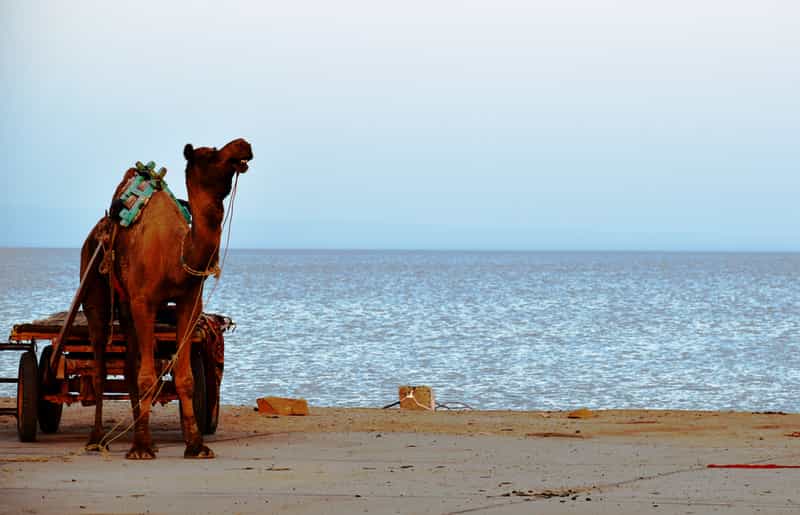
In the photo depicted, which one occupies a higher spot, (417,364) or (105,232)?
(105,232)

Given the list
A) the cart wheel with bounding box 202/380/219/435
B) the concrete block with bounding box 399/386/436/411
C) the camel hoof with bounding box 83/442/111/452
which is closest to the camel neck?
the camel hoof with bounding box 83/442/111/452

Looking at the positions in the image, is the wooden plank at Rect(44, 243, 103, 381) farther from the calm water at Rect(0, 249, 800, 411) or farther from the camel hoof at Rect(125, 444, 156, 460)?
the calm water at Rect(0, 249, 800, 411)

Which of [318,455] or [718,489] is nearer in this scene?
[718,489]

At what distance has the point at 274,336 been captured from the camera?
140 ft

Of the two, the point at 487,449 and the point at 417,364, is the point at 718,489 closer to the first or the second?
the point at 487,449

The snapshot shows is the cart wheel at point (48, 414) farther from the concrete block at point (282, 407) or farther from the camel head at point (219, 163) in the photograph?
the concrete block at point (282, 407)

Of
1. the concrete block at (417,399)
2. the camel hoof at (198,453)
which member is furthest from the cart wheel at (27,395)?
the concrete block at (417,399)

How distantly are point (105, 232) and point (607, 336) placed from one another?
35.1 metres

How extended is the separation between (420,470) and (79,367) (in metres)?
3.60

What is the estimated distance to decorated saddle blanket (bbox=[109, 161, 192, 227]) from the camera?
1217cm

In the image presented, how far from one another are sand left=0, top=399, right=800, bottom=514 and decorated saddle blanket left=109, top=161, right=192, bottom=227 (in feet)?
6.76

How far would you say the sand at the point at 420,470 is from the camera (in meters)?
9.34

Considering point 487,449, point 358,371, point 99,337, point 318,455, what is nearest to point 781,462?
point 487,449

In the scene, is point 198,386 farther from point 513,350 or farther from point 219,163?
point 513,350
